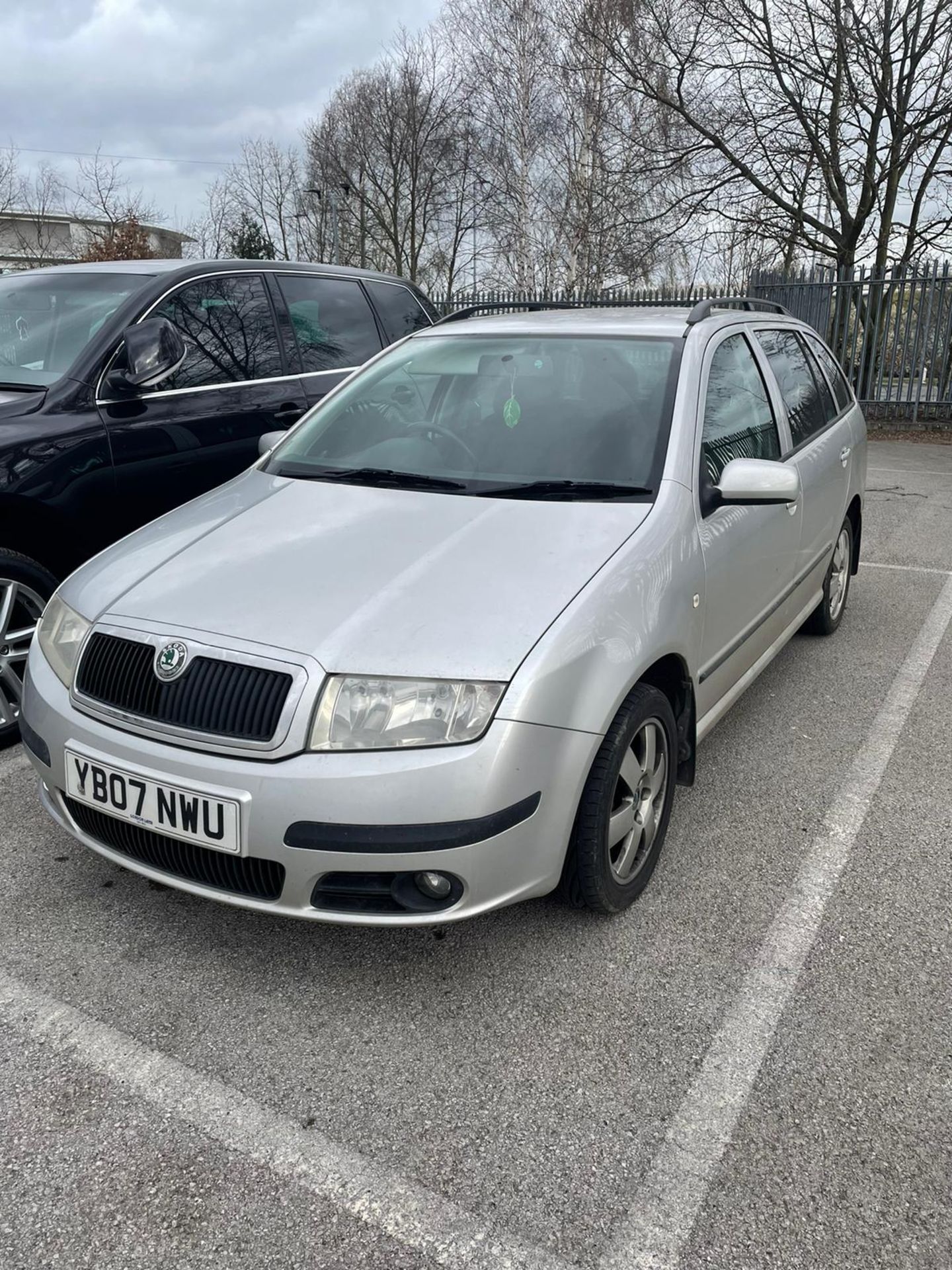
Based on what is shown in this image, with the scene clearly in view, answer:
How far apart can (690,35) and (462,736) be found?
19202 mm

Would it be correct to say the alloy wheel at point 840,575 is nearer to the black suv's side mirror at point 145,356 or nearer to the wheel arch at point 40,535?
the black suv's side mirror at point 145,356

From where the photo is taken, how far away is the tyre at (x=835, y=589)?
4820mm

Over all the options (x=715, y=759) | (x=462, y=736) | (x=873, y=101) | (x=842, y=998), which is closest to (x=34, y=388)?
(x=462, y=736)

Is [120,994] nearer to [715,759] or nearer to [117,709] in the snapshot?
[117,709]

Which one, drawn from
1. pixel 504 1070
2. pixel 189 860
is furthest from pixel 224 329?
pixel 504 1070

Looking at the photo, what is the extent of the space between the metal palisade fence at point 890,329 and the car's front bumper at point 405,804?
13.0 meters

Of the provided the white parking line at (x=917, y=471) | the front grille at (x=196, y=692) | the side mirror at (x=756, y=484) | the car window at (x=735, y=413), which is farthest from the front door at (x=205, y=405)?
the white parking line at (x=917, y=471)

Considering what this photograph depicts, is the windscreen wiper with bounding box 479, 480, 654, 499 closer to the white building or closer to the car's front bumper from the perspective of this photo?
the car's front bumper

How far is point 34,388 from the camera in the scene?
3.97 m

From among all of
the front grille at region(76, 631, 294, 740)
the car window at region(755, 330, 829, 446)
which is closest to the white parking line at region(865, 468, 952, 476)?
the car window at region(755, 330, 829, 446)

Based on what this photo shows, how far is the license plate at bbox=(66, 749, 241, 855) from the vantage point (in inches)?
84.7

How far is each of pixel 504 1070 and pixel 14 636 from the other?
2633mm

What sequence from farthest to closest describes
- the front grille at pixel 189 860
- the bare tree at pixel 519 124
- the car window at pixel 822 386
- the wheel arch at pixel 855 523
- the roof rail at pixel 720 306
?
the bare tree at pixel 519 124 → the wheel arch at pixel 855 523 → the car window at pixel 822 386 → the roof rail at pixel 720 306 → the front grille at pixel 189 860

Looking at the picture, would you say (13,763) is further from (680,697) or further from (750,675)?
(750,675)
